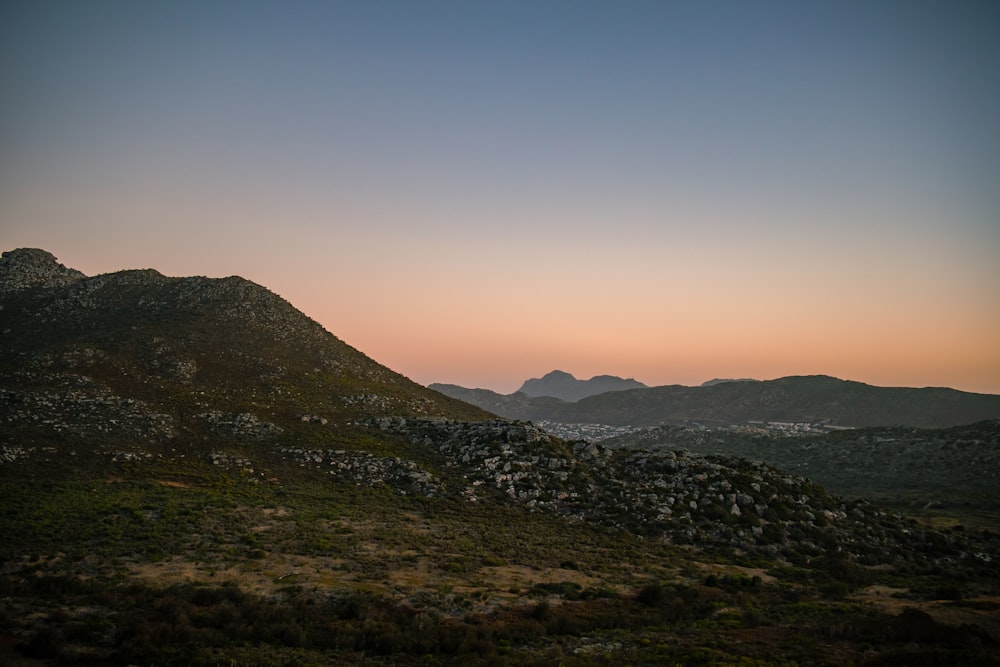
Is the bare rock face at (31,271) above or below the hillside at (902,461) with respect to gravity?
above

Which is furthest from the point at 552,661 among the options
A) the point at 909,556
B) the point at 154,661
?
the point at 909,556

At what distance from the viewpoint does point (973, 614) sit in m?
28.8

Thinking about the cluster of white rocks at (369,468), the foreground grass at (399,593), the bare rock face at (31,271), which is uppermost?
the bare rock face at (31,271)

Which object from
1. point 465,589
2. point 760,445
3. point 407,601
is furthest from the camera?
point 760,445

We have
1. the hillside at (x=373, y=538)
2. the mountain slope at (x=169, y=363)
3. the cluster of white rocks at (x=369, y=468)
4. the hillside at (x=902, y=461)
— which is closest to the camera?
the hillside at (x=373, y=538)

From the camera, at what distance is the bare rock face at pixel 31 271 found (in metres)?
90.4

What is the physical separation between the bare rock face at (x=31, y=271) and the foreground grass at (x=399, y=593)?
67.9m

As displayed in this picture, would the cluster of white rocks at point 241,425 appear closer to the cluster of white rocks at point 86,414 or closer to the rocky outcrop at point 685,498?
the cluster of white rocks at point 86,414

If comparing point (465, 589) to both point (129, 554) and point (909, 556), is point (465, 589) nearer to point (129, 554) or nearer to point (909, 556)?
point (129, 554)

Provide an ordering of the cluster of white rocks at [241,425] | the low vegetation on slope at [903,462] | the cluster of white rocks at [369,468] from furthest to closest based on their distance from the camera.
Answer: the low vegetation on slope at [903,462]
the cluster of white rocks at [241,425]
the cluster of white rocks at [369,468]

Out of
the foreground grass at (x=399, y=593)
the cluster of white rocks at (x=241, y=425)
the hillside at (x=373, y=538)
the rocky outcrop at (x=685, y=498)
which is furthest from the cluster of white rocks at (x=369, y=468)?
the foreground grass at (x=399, y=593)

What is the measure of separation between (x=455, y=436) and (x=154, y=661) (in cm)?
4638

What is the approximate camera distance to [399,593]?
28219 mm

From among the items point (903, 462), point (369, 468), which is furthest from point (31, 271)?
point (903, 462)
